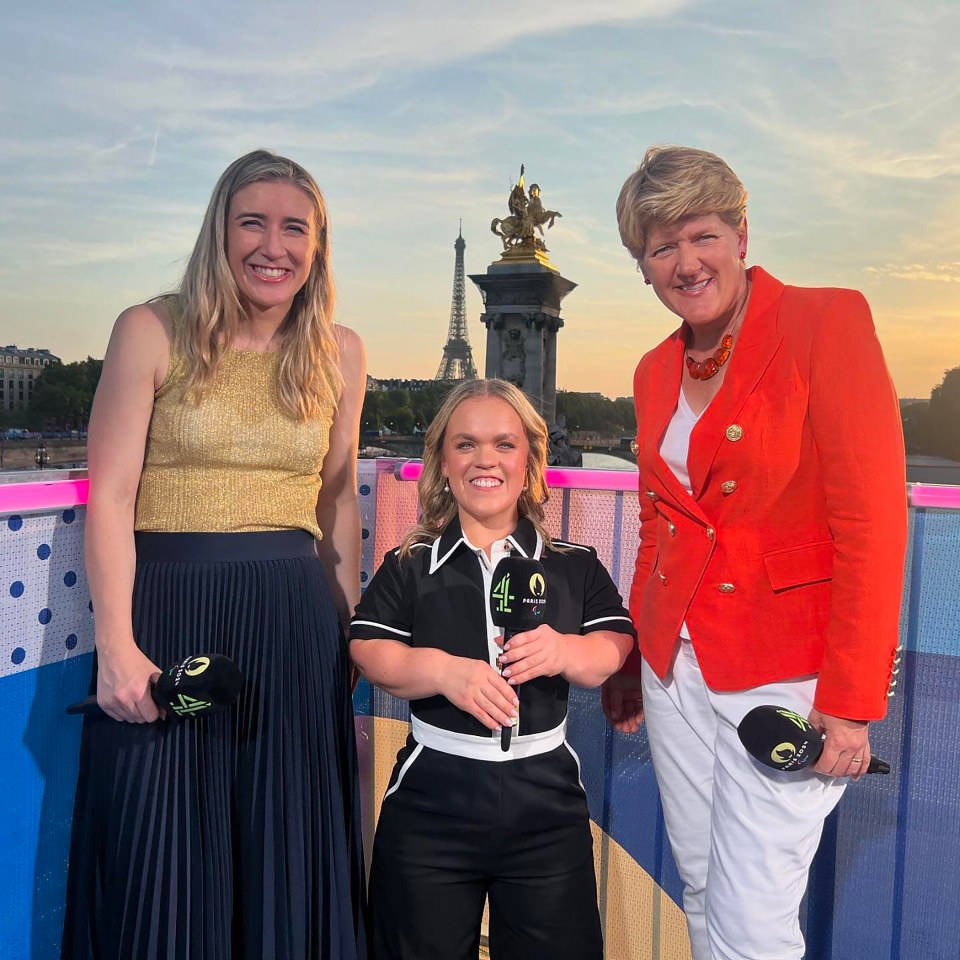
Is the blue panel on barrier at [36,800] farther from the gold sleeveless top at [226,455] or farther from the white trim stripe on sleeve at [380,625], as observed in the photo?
the white trim stripe on sleeve at [380,625]

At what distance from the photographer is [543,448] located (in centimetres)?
257

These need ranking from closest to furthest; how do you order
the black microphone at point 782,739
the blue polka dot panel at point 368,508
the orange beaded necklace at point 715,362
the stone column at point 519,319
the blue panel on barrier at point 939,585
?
the black microphone at point 782,739
the orange beaded necklace at point 715,362
the blue panel on barrier at point 939,585
the blue polka dot panel at point 368,508
the stone column at point 519,319

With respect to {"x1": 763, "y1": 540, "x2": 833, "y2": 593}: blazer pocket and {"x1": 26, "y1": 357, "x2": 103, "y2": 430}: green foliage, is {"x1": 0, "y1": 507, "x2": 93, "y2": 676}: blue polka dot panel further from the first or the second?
{"x1": 26, "y1": 357, "x2": 103, "y2": 430}: green foliage

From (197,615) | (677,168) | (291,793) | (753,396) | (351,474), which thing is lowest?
(291,793)

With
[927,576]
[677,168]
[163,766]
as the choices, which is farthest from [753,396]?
[163,766]

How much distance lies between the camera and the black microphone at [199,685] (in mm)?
2043

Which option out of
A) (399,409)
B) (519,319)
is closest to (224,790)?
(519,319)

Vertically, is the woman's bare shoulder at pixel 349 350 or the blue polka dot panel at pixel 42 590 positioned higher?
the woman's bare shoulder at pixel 349 350

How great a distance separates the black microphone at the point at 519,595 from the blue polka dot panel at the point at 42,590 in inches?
53.4

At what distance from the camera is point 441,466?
256cm

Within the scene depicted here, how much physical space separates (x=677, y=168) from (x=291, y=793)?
1844 millimetres

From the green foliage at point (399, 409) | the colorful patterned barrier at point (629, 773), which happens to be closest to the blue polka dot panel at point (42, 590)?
the colorful patterned barrier at point (629, 773)

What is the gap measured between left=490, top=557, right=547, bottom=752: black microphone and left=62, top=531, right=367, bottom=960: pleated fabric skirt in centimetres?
69

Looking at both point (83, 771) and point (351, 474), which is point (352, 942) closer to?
point (83, 771)
